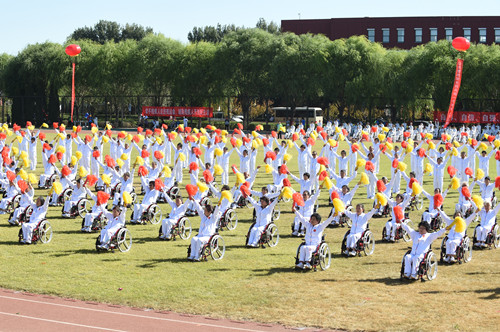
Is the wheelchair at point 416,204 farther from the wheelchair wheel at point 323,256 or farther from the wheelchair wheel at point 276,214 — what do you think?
the wheelchair wheel at point 323,256

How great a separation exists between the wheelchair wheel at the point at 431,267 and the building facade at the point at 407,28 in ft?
211

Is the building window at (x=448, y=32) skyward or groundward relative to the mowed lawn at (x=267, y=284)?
skyward

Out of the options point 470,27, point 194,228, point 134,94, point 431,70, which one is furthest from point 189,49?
point 194,228

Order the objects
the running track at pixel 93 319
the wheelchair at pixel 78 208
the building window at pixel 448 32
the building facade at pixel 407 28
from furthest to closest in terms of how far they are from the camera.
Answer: the building window at pixel 448 32 → the building facade at pixel 407 28 → the wheelchair at pixel 78 208 → the running track at pixel 93 319

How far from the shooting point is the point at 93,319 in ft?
39.8

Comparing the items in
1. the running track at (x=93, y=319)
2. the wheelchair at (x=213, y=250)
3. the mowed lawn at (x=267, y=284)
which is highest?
the wheelchair at (x=213, y=250)

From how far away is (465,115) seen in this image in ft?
177

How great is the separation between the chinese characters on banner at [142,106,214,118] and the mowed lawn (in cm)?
4136

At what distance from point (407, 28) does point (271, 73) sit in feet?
87.6

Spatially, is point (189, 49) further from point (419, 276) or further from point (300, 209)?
point (419, 276)

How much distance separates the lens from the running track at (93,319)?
1168cm

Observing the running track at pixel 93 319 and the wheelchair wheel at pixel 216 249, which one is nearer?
A: the running track at pixel 93 319

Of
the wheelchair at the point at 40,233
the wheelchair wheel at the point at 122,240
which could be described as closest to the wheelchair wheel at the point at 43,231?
the wheelchair at the point at 40,233

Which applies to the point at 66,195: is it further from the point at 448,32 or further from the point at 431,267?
the point at 448,32
